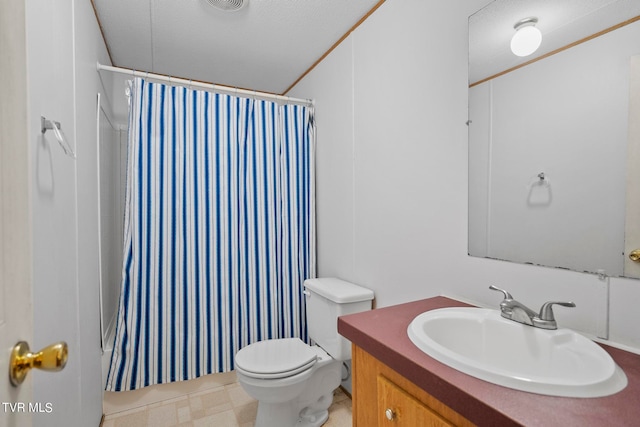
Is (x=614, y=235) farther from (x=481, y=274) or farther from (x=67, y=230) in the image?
(x=67, y=230)

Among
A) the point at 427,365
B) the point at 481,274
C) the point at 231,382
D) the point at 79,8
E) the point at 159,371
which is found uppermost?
the point at 79,8

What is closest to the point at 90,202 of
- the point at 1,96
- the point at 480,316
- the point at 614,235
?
the point at 1,96

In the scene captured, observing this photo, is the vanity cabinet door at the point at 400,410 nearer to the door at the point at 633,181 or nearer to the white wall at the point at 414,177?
the white wall at the point at 414,177

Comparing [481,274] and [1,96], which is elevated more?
[1,96]

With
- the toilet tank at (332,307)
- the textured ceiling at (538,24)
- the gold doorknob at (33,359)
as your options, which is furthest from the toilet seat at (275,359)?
the textured ceiling at (538,24)

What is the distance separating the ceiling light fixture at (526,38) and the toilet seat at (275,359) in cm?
162

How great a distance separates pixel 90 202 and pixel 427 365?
5.40 feet

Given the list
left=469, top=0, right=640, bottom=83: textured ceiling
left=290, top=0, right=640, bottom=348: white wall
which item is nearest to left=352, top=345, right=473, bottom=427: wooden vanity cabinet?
left=290, top=0, right=640, bottom=348: white wall

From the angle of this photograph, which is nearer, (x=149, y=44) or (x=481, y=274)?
(x=481, y=274)

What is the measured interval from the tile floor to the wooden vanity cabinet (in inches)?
37.3

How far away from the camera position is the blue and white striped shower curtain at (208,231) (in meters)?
1.82

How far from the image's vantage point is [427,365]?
28.5 inches

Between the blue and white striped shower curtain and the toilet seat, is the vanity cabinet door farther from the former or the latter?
the blue and white striped shower curtain

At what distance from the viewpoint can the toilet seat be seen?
1.48 meters
